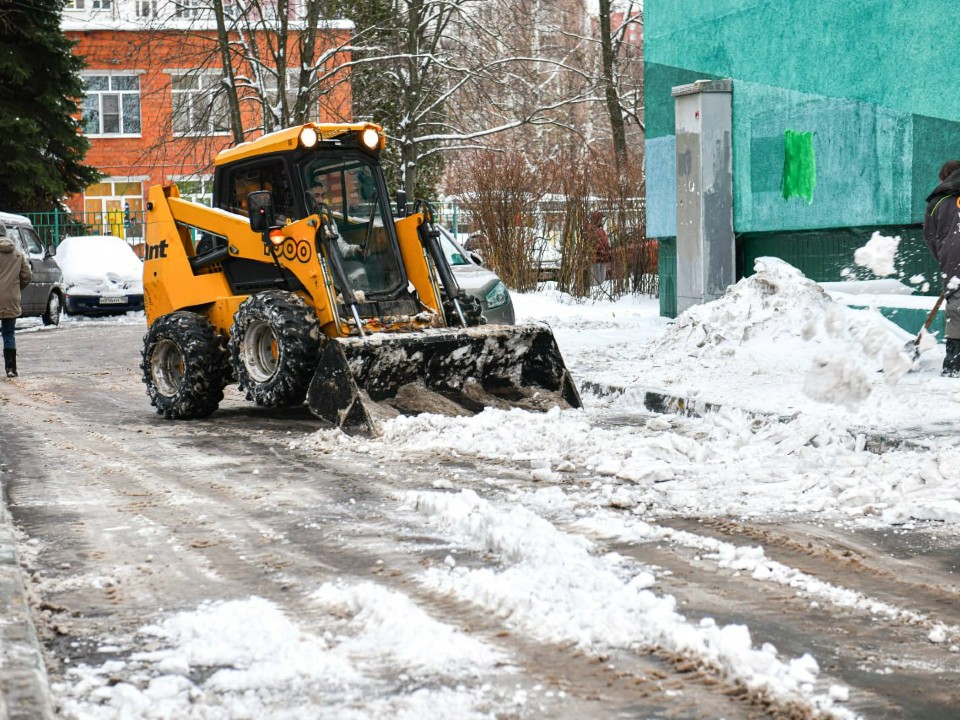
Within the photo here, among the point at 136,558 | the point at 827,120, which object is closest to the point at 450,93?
the point at 827,120

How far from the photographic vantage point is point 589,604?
14.8 ft

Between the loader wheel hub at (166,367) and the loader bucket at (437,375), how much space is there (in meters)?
1.88

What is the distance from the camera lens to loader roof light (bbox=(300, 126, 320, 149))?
9.96 m

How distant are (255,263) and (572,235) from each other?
1119cm

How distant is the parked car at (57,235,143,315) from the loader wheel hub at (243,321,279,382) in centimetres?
1603

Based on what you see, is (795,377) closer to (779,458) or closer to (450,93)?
(779,458)

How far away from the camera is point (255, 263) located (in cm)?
1048

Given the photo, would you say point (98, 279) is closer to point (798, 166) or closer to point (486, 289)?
point (486, 289)

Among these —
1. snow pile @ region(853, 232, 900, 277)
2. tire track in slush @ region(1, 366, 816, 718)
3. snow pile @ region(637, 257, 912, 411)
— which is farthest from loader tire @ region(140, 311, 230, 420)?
snow pile @ region(853, 232, 900, 277)

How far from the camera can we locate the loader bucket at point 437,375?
903 cm

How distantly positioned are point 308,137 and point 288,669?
6.63 m

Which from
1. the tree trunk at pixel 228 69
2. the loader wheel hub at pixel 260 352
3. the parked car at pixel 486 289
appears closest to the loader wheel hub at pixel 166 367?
the loader wheel hub at pixel 260 352

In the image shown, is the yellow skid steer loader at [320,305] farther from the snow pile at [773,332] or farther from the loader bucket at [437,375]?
the snow pile at [773,332]

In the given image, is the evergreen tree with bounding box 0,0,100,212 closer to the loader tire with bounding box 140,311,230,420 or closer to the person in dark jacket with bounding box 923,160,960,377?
the loader tire with bounding box 140,311,230,420
